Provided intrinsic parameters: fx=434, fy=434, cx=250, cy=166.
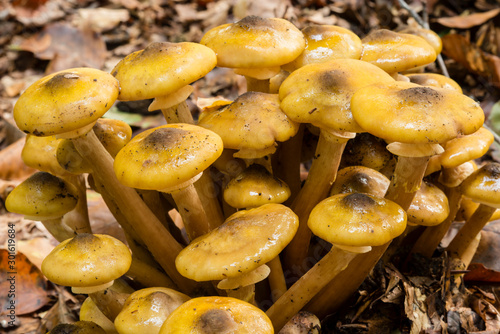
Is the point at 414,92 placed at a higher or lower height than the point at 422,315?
higher

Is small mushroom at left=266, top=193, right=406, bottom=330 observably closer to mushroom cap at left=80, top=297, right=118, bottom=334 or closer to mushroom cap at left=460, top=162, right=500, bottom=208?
mushroom cap at left=460, top=162, right=500, bottom=208

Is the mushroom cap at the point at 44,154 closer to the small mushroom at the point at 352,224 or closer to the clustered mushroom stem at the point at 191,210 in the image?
the clustered mushroom stem at the point at 191,210

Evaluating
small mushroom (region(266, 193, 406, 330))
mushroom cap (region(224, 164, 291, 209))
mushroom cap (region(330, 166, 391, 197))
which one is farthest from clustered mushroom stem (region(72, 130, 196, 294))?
mushroom cap (region(330, 166, 391, 197))

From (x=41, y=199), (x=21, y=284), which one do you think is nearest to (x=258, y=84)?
(x=41, y=199)

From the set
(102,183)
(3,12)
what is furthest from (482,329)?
(3,12)

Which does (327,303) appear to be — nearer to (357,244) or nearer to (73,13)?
(357,244)

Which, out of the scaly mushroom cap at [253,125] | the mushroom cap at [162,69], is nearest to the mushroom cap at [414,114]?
the scaly mushroom cap at [253,125]
